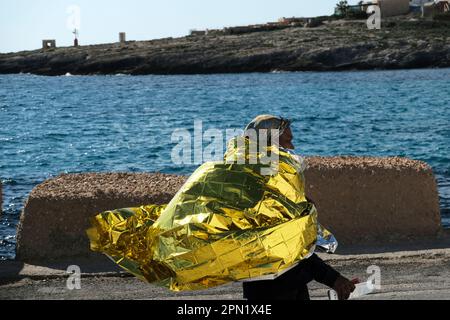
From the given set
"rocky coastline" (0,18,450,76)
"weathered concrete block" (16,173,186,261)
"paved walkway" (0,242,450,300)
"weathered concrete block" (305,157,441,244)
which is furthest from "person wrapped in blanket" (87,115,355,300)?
"rocky coastline" (0,18,450,76)

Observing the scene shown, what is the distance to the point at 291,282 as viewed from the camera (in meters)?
5.68

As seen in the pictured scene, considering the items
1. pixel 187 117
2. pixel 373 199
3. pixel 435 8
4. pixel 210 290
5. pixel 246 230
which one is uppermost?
pixel 246 230

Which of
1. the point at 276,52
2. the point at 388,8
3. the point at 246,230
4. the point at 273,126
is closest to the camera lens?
the point at 246,230

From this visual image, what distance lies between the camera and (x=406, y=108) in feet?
219

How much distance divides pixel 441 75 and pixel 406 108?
36939mm

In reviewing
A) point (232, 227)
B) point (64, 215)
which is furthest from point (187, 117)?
point (232, 227)

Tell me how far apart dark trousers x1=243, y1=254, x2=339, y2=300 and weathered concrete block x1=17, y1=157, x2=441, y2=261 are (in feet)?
16.1

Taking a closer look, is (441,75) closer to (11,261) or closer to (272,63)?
(272,63)

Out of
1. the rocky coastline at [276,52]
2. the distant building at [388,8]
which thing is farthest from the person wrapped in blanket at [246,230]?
the distant building at [388,8]

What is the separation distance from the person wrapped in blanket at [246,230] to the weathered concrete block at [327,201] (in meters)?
4.82

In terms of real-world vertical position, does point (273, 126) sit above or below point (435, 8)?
above

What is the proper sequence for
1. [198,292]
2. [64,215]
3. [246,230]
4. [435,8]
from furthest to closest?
1. [435,8]
2. [64,215]
3. [198,292]
4. [246,230]

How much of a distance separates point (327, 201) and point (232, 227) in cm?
558

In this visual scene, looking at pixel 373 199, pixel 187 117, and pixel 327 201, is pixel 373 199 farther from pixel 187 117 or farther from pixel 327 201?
pixel 187 117
